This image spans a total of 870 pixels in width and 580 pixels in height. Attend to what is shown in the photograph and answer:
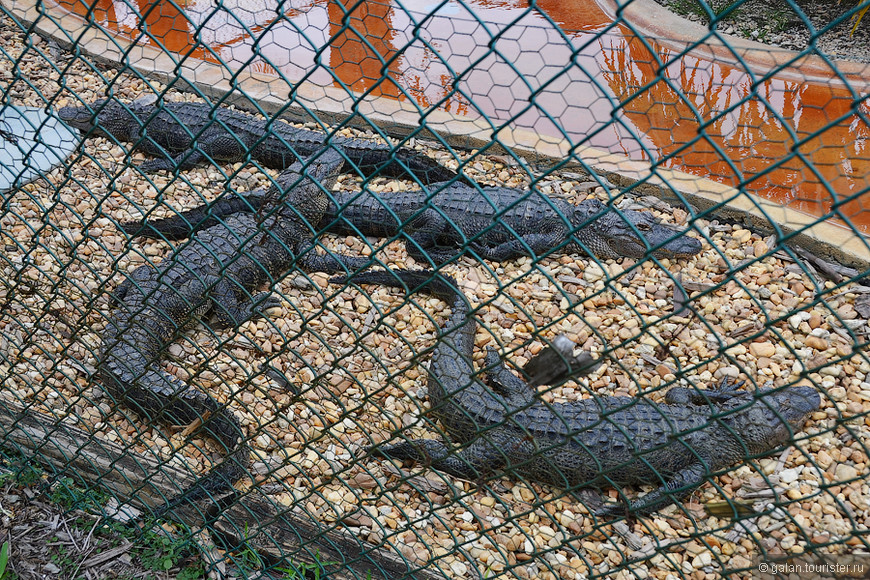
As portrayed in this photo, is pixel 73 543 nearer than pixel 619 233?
Yes

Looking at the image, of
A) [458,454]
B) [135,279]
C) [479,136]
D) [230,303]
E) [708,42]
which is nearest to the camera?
[458,454]

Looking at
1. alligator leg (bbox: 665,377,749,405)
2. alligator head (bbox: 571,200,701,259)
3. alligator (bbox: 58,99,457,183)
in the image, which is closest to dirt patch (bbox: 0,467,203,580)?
alligator leg (bbox: 665,377,749,405)

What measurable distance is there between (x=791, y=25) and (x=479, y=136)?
11.0 feet

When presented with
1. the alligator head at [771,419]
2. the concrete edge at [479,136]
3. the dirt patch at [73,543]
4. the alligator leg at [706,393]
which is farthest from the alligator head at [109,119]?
the alligator head at [771,419]

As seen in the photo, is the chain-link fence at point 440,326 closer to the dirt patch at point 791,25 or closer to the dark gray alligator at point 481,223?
the dark gray alligator at point 481,223

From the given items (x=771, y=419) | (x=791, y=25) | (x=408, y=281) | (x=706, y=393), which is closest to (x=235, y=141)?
(x=408, y=281)

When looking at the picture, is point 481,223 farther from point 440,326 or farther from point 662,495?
point 662,495

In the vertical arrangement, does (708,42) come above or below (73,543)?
above

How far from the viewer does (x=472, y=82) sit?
4805mm

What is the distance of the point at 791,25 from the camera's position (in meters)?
5.46

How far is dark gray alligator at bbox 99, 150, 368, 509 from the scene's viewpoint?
7.13 ft

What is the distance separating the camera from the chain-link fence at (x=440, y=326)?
5.50 ft

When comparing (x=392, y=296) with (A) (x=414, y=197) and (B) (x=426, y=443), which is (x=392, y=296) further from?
(B) (x=426, y=443)

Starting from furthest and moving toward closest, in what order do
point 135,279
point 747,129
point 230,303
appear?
point 747,129 < point 230,303 < point 135,279
